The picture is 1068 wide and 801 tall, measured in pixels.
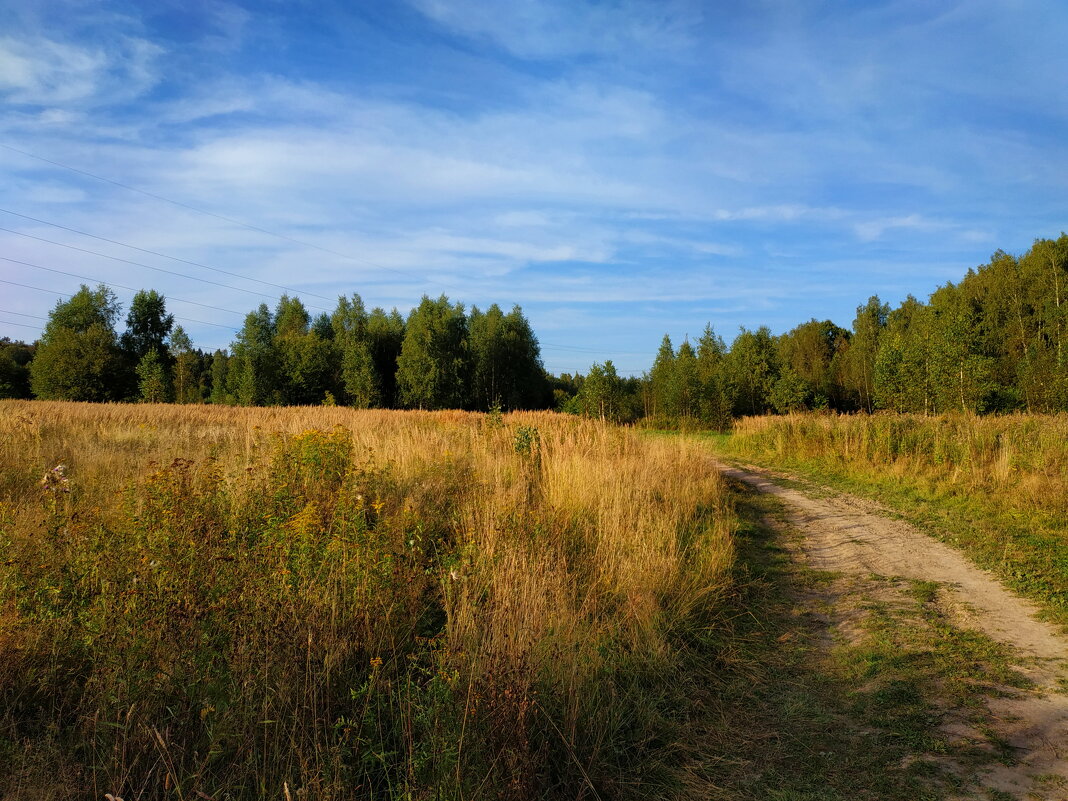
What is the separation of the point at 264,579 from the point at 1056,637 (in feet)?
21.6

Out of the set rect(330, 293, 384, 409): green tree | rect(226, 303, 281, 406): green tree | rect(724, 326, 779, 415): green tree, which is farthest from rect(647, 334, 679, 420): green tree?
rect(226, 303, 281, 406): green tree

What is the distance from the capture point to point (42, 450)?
334 inches

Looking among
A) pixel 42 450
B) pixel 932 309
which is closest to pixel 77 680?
pixel 42 450

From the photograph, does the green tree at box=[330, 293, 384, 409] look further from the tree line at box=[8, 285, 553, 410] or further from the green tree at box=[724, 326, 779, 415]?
the green tree at box=[724, 326, 779, 415]

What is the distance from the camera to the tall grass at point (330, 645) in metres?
2.84

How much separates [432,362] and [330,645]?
4966cm

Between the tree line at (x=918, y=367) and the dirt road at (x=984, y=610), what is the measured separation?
557 inches

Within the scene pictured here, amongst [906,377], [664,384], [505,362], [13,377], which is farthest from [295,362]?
[906,377]

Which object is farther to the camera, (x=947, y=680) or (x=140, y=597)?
(x=947, y=680)

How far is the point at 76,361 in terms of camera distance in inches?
1930

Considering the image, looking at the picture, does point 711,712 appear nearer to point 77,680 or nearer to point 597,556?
point 597,556

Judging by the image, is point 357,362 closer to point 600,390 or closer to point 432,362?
point 432,362

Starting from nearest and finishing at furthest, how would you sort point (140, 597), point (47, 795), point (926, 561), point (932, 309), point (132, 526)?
1. point (47, 795)
2. point (140, 597)
3. point (132, 526)
4. point (926, 561)
5. point (932, 309)

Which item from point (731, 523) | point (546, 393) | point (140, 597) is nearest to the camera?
point (140, 597)
